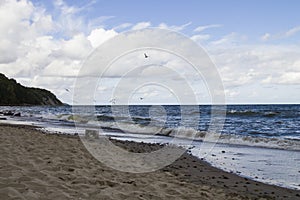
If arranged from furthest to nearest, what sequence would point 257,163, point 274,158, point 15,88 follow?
point 15,88
point 274,158
point 257,163

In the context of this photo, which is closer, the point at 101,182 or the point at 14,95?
the point at 101,182

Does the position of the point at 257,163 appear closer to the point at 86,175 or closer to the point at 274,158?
→ the point at 274,158

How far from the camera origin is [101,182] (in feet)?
22.7

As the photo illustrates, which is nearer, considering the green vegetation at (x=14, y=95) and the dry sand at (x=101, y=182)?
the dry sand at (x=101, y=182)

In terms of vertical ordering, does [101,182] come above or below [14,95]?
below

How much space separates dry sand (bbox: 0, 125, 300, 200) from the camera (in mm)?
5875

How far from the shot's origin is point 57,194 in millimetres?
5621

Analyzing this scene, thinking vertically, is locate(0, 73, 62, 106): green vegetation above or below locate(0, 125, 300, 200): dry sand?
above

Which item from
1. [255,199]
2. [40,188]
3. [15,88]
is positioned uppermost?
[15,88]

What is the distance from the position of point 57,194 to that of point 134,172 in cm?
339

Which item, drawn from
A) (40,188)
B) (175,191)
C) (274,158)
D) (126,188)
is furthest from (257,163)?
(40,188)

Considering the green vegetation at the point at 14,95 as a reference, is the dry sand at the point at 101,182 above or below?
below

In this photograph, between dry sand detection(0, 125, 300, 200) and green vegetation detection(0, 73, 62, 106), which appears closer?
dry sand detection(0, 125, 300, 200)

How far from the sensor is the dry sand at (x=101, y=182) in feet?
19.3
